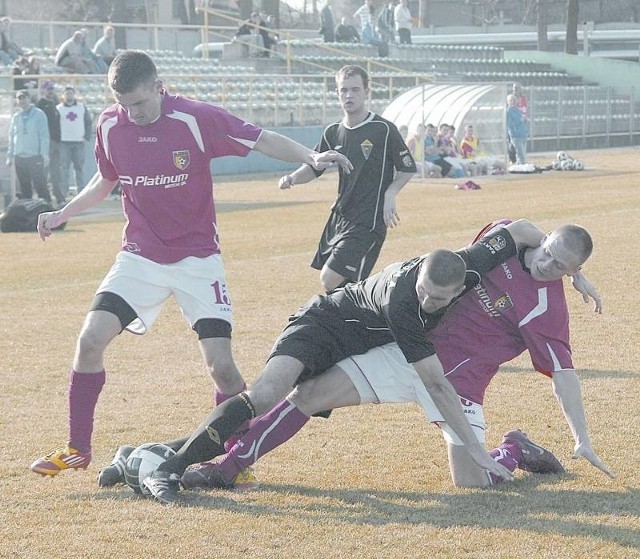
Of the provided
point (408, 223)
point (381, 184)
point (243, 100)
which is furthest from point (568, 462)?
point (243, 100)

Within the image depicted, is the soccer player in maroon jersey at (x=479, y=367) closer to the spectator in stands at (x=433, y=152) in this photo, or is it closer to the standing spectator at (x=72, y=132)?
the standing spectator at (x=72, y=132)

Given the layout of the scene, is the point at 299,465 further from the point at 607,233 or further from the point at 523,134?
the point at 523,134

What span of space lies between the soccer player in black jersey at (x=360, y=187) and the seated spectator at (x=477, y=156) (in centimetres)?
1933

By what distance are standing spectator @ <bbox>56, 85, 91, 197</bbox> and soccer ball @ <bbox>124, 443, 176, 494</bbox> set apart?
16750 mm

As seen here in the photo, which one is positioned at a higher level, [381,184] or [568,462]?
[381,184]

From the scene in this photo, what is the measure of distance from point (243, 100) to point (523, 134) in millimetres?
7387

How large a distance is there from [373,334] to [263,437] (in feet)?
2.28

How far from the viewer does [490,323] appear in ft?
18.7

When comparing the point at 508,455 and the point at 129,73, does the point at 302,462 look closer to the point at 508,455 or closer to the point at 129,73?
the point at 508,455

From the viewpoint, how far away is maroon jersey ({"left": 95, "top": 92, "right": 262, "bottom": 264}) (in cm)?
571

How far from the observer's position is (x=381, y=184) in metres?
8.48

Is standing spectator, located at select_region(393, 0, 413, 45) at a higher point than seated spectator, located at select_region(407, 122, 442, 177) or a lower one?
higher

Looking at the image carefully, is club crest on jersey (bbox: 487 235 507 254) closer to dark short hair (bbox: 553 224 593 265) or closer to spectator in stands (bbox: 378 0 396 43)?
dark short hair (bbox: 553 224 593 265)

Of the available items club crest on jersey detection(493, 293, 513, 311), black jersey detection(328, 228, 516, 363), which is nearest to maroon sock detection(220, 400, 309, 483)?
black jersey detection(328, 228, 516, 363)
